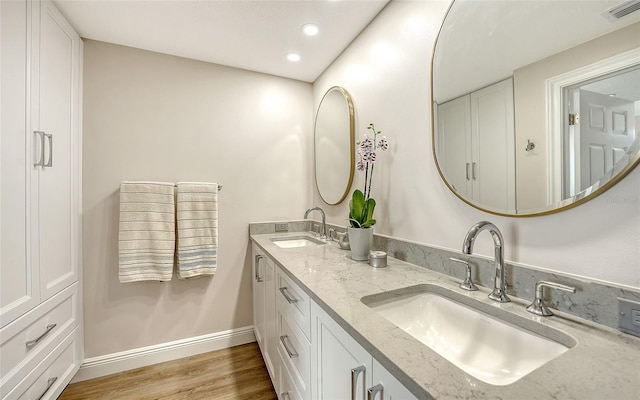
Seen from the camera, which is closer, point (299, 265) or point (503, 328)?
point (503, 328)

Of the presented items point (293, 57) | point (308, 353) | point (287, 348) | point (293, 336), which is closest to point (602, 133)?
point (308, 353)

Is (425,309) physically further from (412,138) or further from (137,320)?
(137,320)

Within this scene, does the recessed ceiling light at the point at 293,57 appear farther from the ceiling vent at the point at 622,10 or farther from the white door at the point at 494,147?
the ceiling vent at the point at 622,10

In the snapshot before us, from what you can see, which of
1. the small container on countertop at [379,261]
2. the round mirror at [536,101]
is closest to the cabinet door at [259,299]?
the small container on countertop at [379,261]

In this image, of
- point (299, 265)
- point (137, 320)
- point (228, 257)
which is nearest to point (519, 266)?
point (299, 265)

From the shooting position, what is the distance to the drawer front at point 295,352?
1009 millimetres

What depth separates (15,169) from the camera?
1.16m

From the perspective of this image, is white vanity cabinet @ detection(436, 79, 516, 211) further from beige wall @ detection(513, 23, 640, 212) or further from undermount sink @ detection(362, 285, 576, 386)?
undermount sink @ detection(362, 285, 576, 386)

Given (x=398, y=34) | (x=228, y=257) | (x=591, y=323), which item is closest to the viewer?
(x=591, y=323)

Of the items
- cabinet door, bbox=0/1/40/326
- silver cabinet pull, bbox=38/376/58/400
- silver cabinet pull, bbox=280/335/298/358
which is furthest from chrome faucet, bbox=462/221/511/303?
silver cabinet pull, bbox=38/376/58/400

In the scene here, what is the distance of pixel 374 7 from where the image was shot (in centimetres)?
147

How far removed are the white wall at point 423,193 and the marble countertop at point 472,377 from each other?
0.56 feet

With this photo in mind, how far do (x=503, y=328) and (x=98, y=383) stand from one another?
2.38 meters

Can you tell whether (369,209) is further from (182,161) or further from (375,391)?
(182,161)
